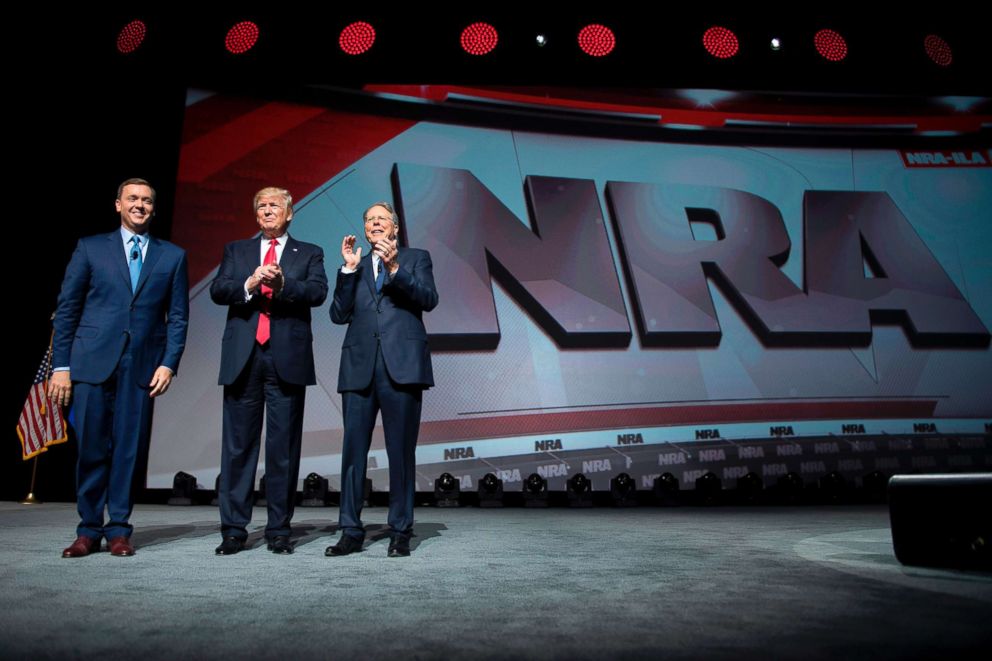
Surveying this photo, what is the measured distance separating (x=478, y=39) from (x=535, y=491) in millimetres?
3466

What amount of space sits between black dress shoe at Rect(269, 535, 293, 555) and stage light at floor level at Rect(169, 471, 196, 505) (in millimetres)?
2585

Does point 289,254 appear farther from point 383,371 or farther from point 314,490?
point 314,490

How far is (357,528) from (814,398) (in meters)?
4.18

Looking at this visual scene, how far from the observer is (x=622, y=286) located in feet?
18.8

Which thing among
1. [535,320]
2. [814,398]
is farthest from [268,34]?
[814,398]

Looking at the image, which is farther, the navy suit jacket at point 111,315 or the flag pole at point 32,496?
the flag pole at point 32,496

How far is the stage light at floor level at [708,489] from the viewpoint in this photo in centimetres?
531

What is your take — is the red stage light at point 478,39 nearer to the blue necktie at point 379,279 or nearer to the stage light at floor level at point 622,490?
the blue necktie at point 379,279

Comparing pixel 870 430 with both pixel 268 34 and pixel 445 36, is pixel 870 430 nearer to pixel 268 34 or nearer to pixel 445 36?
pixel 445 36

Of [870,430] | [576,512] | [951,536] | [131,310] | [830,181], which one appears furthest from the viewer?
[830,181]

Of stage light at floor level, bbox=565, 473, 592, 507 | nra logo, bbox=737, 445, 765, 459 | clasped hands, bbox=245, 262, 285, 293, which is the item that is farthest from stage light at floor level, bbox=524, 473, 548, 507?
clasped hands, bbox=245, 262, 285, 293

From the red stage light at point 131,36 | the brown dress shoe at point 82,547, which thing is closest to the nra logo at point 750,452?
the brown dress shoe at point 82,547

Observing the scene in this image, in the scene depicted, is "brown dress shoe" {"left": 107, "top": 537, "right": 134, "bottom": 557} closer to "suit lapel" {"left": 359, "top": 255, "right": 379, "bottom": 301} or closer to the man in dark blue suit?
the man in dark blue suit

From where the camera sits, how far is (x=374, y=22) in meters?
5.26
